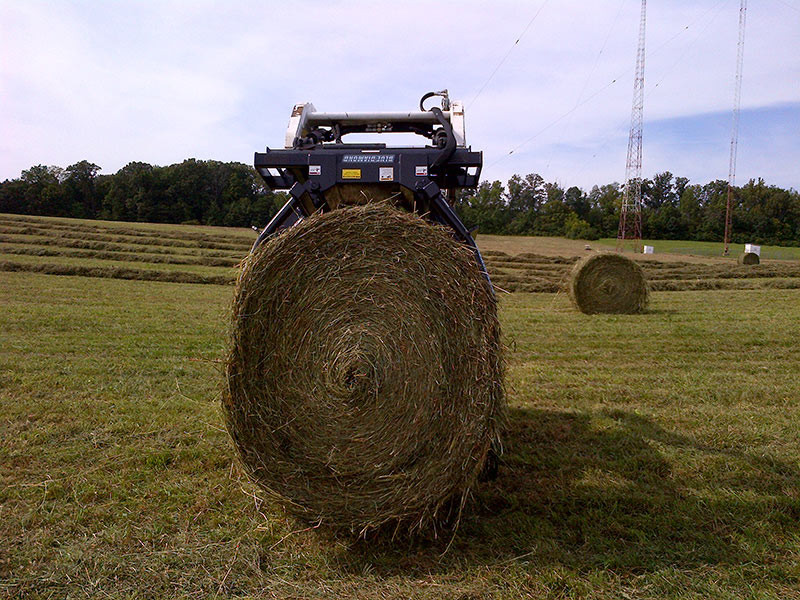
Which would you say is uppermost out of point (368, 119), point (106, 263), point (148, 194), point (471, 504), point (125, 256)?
point (148, 194)

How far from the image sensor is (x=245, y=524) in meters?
3.92

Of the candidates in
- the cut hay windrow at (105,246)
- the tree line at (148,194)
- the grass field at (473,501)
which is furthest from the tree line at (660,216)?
the grass field at (473,501)

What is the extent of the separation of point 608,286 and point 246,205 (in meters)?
47.8

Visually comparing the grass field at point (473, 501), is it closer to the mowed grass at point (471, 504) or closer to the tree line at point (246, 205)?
the mowed grass at point (471, 504)

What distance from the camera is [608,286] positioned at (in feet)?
50.9

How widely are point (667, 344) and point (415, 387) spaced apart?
818 centimetres

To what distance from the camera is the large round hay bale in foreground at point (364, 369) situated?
3.60m

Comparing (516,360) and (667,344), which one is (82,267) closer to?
(516,360)

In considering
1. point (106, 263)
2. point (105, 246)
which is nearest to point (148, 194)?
point (105, 246)

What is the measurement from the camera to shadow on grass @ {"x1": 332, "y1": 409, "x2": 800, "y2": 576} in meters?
3.53

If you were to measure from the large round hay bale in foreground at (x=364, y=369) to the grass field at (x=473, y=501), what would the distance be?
1.14 feet

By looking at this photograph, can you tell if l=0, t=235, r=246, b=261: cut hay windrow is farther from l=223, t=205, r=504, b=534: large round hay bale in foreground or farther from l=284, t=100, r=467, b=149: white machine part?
l=223, t=205, r=504, b=534: large round hay bale in foreground

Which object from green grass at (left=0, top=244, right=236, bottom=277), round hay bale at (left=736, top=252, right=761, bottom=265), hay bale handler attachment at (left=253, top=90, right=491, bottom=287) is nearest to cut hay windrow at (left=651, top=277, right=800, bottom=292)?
round hay bale at (left=736, top=252, right=761, bottom=265)

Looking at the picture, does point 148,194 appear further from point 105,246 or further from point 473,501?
point 473,501
